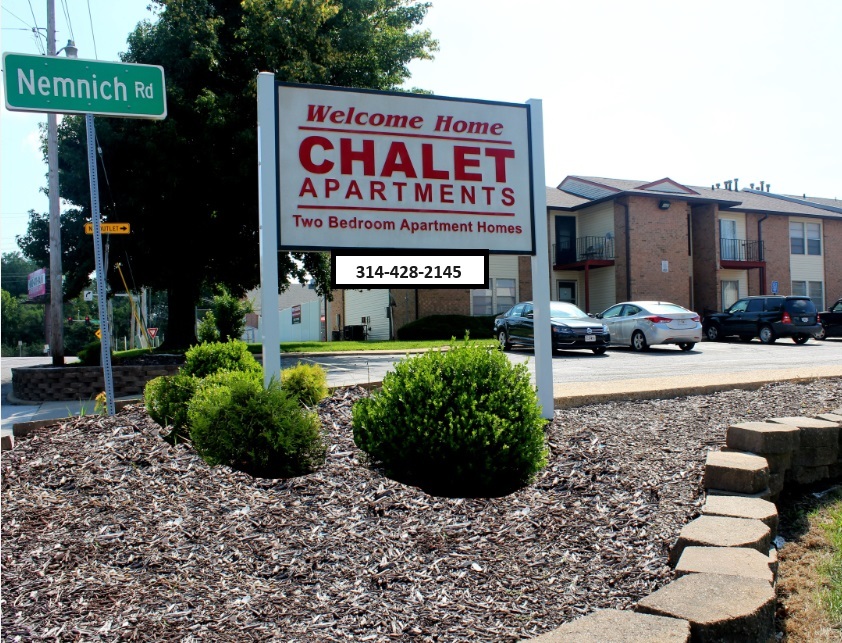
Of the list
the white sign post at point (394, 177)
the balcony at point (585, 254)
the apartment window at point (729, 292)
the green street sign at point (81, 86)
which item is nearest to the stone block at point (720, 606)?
the white sign post at point (394, 177)

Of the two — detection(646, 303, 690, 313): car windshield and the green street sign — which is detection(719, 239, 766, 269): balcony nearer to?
detection(646, 303, 690, 313): car windshield

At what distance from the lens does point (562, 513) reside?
361cm

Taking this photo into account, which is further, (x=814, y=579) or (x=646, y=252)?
(x=646, y=252)

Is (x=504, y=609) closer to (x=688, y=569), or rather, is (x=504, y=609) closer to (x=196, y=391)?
(x=688, y=569)

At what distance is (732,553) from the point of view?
2.96 m

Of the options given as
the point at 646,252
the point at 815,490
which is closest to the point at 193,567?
the point at 815,490

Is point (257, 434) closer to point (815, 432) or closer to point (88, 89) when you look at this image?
point (88, 89)

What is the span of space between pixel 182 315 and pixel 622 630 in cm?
1967

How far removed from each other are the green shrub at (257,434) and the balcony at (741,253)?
3303 centimetres

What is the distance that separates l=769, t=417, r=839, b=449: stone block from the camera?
489 cm

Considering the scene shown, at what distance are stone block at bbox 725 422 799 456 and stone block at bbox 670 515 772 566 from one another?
50.1 inches

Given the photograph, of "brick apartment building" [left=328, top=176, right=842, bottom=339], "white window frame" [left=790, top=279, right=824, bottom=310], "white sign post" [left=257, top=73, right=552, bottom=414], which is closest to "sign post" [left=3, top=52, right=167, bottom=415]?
"white sign post" [left=257, top=73, right=552, bottom=414]

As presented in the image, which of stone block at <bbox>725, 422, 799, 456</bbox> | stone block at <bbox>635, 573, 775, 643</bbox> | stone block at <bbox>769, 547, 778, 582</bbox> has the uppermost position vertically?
stone block at <bbox>725, 422, 799, 456</bbox>

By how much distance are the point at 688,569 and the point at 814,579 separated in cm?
130
